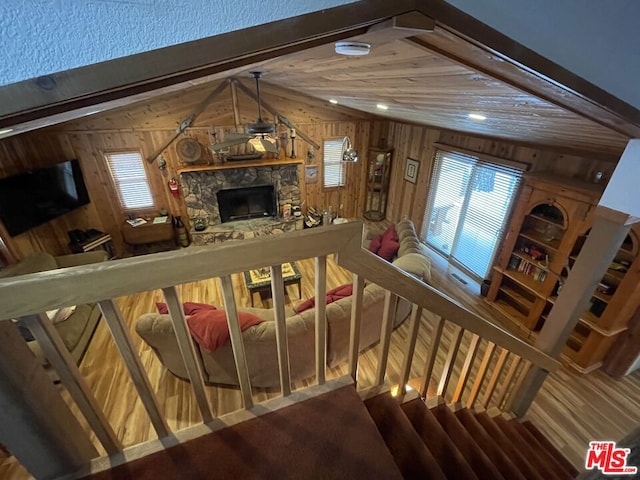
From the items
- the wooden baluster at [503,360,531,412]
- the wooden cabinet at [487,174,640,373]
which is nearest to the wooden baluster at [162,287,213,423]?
the wooden baluster at [503,360,531,412]

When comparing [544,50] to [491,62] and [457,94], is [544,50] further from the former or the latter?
[457,94]

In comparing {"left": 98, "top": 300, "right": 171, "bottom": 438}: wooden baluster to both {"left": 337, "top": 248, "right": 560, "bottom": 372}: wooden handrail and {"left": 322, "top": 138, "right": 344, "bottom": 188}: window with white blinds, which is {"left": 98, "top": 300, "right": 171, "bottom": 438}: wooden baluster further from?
{"left": 322, "top": 138, "right": 344, "bottom": 188}: window with white blinds

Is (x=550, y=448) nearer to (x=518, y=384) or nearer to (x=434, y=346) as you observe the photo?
(x=518, y=384)

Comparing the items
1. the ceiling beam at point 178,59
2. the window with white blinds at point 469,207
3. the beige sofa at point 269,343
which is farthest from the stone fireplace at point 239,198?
the ceiling beam at point 178,59

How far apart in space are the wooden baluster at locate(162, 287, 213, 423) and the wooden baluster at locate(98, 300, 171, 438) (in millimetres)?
131

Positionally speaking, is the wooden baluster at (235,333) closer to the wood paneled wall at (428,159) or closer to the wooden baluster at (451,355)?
the wooden baluster at (451,355)

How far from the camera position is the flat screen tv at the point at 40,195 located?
3.57 metres

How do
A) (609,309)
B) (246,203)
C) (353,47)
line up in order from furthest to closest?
1. (246,203)
2. (609,309)
3. (353,47)

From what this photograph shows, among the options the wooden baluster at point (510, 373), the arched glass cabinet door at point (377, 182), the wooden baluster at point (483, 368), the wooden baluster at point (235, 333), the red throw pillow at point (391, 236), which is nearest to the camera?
the wooden baluster at point (235, 333)

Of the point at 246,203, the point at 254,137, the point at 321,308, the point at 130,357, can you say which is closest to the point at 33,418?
the point at 130,357

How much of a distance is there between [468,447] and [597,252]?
1381 mm

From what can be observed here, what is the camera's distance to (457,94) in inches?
63.1

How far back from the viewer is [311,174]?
6.21 m

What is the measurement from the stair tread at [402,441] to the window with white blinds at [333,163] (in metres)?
5.41
